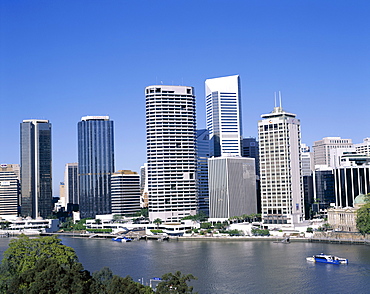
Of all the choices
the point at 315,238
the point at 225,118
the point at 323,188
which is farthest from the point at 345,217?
the point at 225,118

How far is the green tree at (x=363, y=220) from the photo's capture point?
364 feet

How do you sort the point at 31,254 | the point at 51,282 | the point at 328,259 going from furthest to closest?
the point at 328,259
the point at 31,254
the point at 51,282

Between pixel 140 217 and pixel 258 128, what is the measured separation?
180 feet

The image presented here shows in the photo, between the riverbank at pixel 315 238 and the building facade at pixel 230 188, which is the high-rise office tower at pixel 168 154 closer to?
the building facade at pixel 230 188

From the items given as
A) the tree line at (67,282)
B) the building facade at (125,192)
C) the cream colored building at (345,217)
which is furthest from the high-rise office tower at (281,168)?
the tree line at (67,282)

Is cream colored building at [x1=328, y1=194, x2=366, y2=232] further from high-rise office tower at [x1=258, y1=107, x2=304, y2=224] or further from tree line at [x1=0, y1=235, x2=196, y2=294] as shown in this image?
tree line at [x1=0, y1=235, x2=196, y2=294]

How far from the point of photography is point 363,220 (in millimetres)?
112938

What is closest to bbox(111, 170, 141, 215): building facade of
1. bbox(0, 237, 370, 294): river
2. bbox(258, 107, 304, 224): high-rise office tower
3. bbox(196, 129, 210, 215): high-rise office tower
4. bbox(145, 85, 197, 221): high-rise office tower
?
bbox(196, 129, 210, 215): high-rise office tower

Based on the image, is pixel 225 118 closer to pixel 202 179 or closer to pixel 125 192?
pixel 202 179

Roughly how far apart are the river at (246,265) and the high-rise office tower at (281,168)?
19.3 m

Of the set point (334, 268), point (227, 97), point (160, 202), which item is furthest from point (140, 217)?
point (334, 268)

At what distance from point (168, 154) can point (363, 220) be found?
61963 millimetres

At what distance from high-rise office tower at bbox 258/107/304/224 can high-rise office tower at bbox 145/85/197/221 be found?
27512 mm

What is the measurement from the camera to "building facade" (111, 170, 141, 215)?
19125cm
